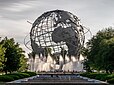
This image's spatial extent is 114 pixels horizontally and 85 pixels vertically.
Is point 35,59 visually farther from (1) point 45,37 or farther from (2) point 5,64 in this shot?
(2) point 5,64

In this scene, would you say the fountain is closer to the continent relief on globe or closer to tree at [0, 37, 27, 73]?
the continent relief on globe

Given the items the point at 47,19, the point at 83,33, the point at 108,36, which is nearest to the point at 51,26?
the point at 47,19

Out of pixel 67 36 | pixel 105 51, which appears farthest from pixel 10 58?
pixel 67 36

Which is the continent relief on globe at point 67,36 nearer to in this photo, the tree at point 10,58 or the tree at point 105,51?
the tree at point 105,51

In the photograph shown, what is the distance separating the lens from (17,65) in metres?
68.6

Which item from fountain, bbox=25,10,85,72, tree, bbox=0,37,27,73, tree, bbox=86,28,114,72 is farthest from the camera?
fountain, bbox=25,10,85,72

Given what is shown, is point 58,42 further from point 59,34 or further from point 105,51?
point 105,51

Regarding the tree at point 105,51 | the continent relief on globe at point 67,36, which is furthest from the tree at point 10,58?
the continent relief on globe at point 67,36

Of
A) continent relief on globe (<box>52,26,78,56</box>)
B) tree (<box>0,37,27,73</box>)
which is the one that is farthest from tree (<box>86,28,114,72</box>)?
continent relief on globe (<box>52,26,78,56</box>)

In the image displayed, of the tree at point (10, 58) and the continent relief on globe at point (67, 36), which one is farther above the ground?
the continent relief on globe at point (67, 36)

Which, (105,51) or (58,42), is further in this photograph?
(58,42)

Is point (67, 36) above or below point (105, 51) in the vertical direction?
above

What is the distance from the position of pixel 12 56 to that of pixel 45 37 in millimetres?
46642

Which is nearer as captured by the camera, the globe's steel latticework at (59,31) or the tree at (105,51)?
the tree at (105,51)
